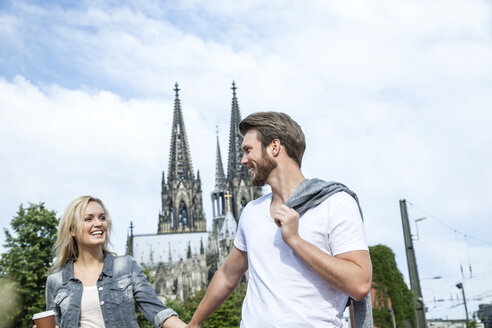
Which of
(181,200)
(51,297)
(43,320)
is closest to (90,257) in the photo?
(51,297)

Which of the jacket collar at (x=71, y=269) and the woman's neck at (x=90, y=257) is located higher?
the woman's neck at (x=90, y=257)

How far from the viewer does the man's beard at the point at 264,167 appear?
296cm

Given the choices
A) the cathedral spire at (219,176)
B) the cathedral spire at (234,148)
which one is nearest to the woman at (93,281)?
the cathedral spire at (234,148)

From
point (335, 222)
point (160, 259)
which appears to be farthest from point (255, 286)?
point (160, 259)

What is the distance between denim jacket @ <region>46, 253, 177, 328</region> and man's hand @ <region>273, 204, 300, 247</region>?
4.69ft

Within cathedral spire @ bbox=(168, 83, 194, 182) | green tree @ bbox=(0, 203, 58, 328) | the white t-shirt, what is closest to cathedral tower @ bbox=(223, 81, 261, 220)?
cathedral spire @ bbox=(168, 83, 194, 182)

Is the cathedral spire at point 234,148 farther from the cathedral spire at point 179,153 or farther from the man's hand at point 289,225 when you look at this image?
the man's hand at point 289,225

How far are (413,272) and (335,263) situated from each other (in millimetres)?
13928

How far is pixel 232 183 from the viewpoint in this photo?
306ft

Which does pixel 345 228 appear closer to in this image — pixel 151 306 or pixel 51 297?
pixel 151 306

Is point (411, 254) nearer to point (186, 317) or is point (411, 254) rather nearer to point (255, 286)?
point (255, 286)

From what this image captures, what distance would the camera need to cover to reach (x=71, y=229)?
3.98 m

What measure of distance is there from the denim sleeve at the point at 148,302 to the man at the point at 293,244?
1.04m

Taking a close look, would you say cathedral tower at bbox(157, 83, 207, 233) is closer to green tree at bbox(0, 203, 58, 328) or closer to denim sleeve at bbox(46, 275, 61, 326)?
green tree at bbox(0, 203, 58, 328)
